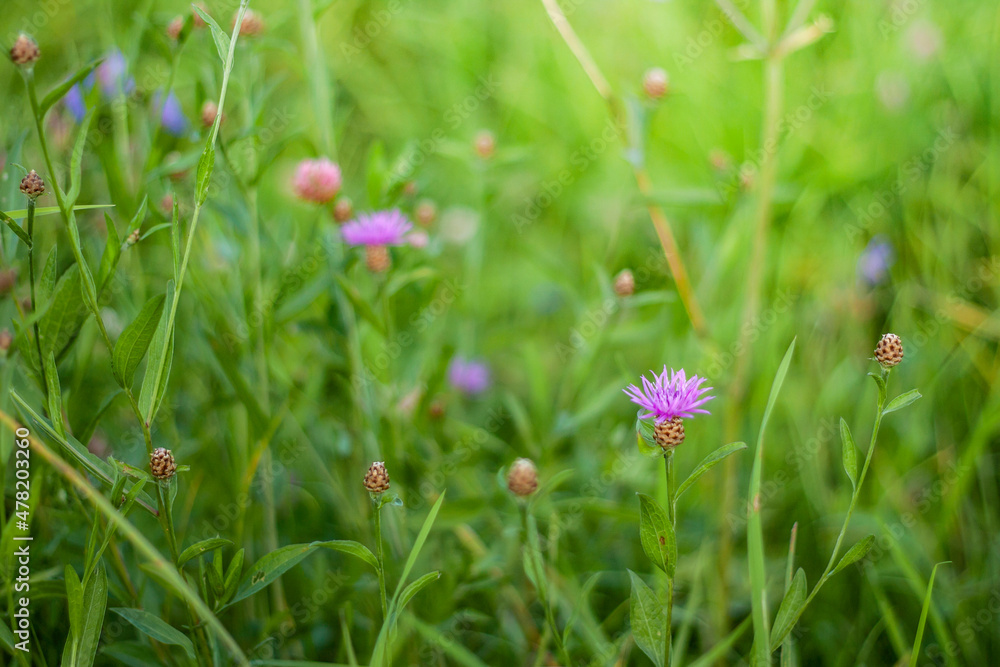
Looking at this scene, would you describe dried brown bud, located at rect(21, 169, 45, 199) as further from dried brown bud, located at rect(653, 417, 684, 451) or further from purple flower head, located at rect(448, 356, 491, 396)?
purple flower head, located at rect(448, 356, 491, 396)

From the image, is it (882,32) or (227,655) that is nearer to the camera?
(227,655)

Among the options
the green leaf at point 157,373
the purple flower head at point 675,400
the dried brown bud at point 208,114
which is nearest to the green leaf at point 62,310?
the green leaf at point 157,373

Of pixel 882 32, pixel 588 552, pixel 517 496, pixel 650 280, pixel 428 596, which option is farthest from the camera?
pixel 882 32

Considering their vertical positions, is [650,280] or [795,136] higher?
[795,136]

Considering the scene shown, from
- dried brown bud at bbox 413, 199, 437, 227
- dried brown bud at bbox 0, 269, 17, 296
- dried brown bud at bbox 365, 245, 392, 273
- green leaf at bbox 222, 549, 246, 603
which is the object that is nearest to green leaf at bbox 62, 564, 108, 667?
green leaf at bbox 222, 549, 246, 603

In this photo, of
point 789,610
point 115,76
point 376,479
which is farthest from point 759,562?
point 115,76

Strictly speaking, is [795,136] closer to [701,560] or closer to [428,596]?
[701,560]

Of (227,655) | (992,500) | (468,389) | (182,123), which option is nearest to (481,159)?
(468,389)
